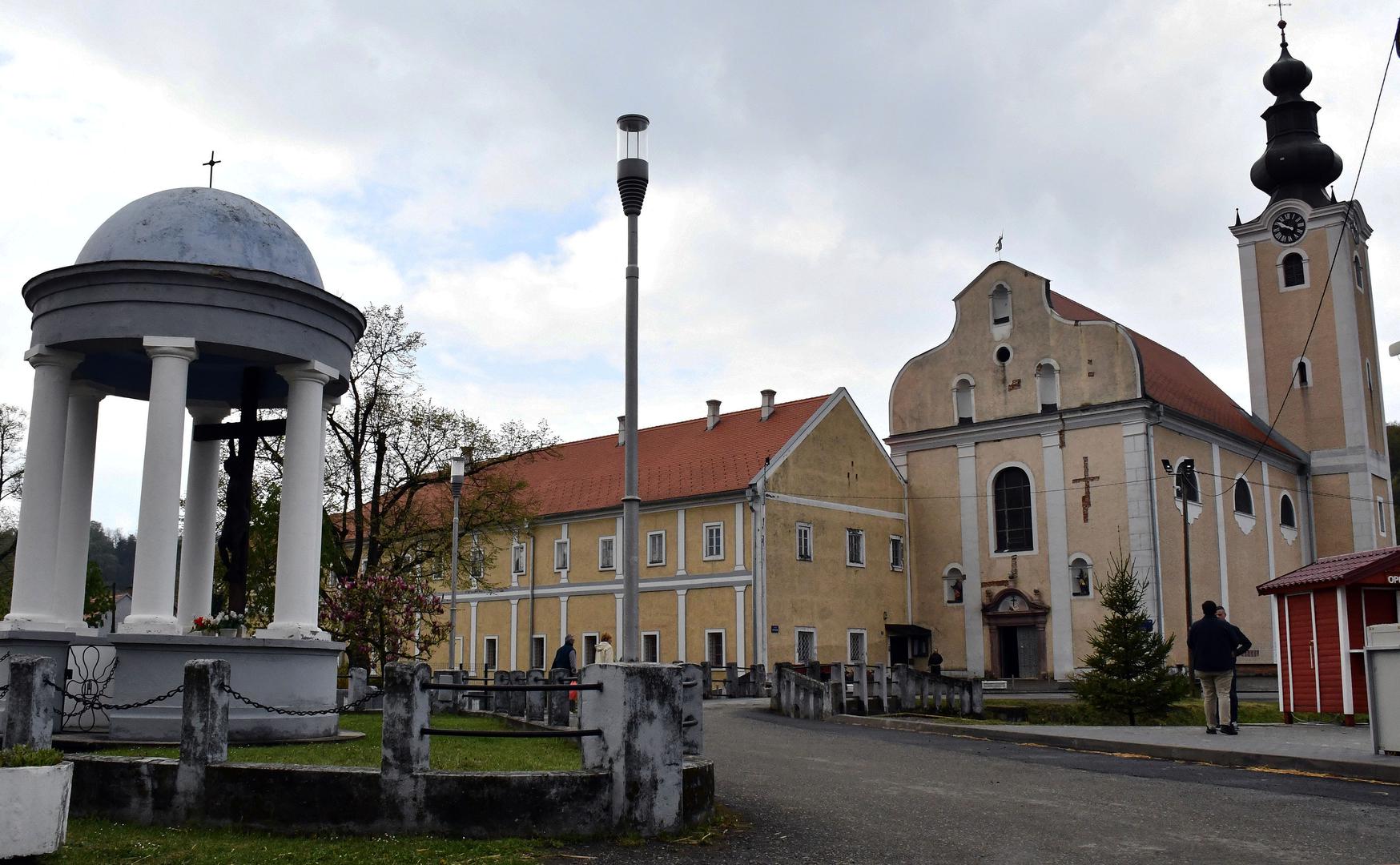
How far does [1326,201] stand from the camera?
49.7 metres

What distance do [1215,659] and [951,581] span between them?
29.4m

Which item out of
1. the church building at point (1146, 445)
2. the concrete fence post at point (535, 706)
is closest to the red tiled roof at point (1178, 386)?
the church building at point (1146, 445)

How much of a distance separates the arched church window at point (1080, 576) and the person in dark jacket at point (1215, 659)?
974 inches

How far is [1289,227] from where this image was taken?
50062 millimetres

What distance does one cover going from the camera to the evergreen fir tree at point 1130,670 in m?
20.5

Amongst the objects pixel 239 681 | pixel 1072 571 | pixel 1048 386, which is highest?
pixel 1048 386

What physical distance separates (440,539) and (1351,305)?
3867 centimetres

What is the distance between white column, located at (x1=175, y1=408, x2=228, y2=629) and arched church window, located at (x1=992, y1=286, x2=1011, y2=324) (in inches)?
1338

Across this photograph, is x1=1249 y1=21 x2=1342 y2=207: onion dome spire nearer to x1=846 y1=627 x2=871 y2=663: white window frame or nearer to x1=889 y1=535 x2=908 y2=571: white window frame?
x1=889 y1=535 x2=908 y2=571: white window frame

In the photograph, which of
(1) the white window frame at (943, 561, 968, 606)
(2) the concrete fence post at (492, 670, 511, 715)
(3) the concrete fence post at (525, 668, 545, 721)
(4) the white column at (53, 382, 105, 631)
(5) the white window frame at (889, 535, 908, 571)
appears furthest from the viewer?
(5) the white window frame at (889, 535, 908, 571)

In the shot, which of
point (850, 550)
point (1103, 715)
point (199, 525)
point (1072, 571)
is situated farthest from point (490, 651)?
point (199, 525)

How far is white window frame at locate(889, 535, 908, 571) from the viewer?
46.9 m

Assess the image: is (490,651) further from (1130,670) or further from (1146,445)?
(1130,670)

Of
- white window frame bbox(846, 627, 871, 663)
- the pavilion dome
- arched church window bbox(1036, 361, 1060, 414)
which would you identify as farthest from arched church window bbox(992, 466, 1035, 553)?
the pavilion dome
